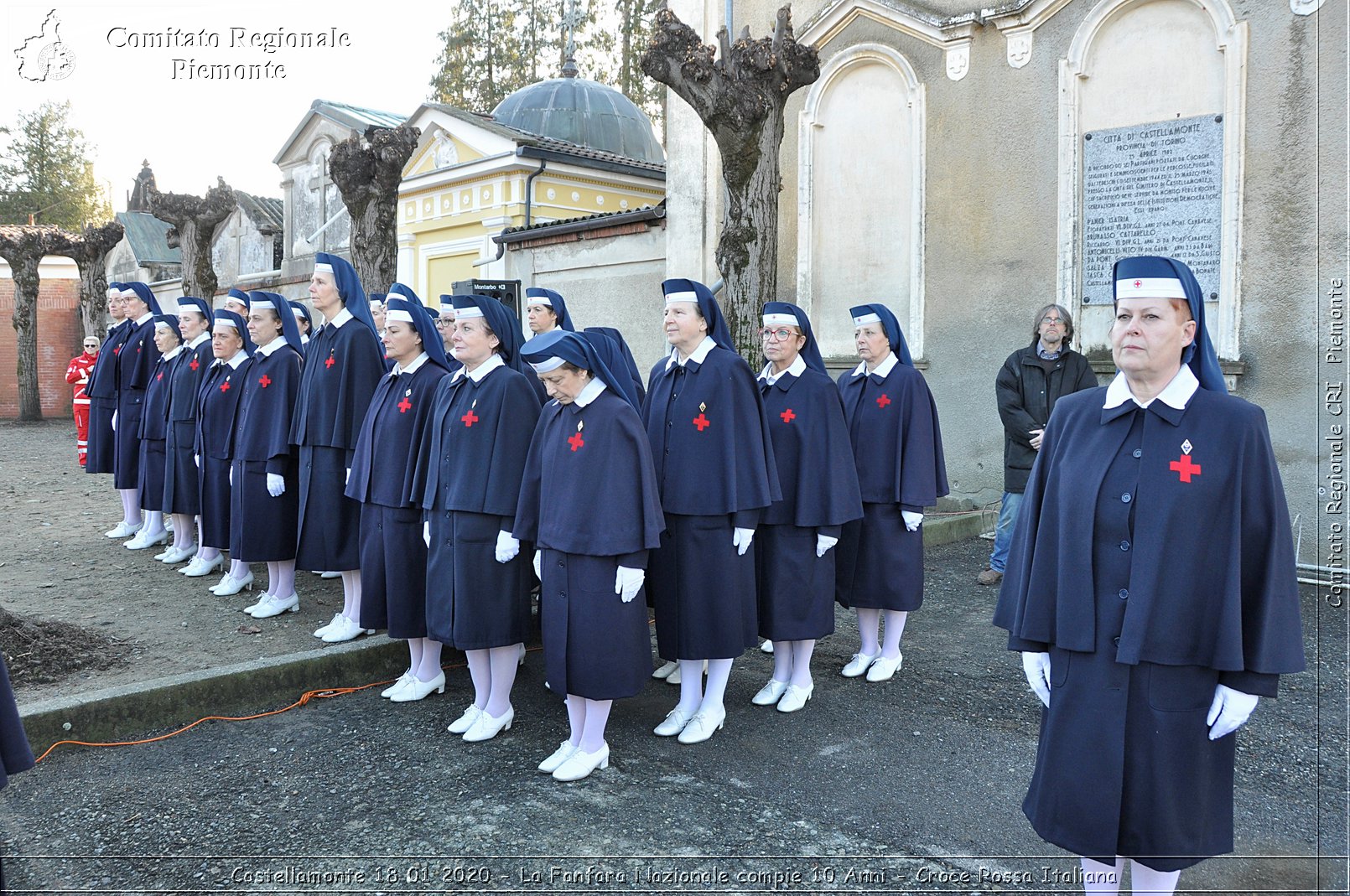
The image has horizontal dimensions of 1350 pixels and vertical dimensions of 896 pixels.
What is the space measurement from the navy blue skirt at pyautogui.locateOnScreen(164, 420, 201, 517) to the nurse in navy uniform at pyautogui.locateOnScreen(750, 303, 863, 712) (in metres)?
5.17

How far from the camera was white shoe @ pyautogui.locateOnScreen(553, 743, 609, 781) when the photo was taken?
4648mm

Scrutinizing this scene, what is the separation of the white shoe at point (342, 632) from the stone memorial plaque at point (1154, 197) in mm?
6914

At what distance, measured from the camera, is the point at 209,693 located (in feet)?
18.0

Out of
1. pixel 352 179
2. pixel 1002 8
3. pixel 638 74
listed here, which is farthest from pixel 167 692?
pixel 638 74

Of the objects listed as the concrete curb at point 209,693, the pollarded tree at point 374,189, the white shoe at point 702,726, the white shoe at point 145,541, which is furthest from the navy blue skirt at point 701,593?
the pollarded tree at point 374,189

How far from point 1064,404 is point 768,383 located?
8.87ft

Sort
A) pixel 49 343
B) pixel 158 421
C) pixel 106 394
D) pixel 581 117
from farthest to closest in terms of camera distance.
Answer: pixel 49 343 < pixel 581 117 < pixel 106 394 < pixel 158 421

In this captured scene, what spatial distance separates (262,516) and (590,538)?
359cm

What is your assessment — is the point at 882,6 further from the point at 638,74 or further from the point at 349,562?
the point at 638,74

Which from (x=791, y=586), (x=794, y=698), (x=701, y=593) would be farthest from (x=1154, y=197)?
(x=701, y=593)

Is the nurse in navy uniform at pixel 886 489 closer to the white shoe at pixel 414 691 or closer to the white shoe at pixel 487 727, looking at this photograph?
the white shoe at pixel 487 727

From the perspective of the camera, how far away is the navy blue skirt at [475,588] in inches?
199

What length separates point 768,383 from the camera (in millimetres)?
5895

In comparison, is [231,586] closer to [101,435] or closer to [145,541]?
[145,541]
